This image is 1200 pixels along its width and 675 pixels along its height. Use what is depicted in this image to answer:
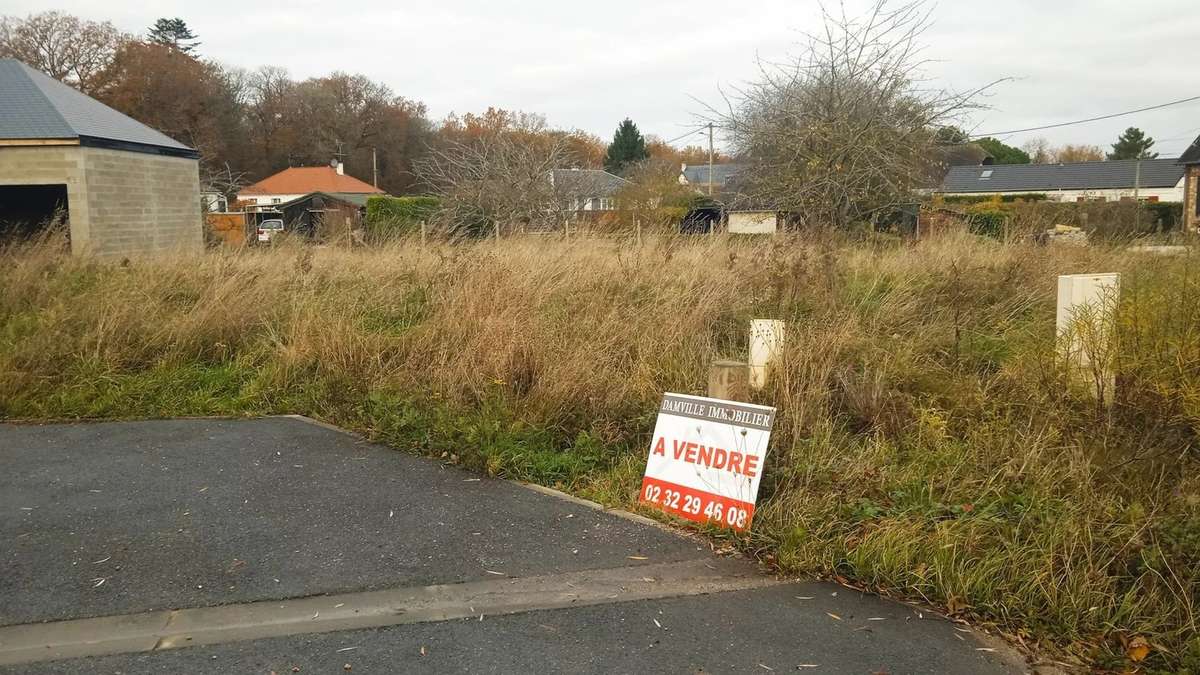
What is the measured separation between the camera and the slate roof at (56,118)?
58.9 ft

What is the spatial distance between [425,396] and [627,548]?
259 centimetres

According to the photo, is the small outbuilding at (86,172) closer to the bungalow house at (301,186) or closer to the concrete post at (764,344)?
the concrete post at (764,344)

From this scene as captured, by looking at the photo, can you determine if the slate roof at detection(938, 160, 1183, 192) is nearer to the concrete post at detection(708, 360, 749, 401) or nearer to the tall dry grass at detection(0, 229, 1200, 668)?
the tall dry grass at detection(0, 229, 1200, 668)

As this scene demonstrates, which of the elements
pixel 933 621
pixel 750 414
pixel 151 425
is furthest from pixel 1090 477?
pixel 151 425

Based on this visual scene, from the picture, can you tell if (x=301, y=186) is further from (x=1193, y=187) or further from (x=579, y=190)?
(x=1193, y=187)

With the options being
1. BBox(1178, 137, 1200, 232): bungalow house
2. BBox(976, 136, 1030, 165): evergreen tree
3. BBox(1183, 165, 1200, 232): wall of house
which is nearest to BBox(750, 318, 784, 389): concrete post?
BBox(1178, 137, 1200, 232): bungalow house

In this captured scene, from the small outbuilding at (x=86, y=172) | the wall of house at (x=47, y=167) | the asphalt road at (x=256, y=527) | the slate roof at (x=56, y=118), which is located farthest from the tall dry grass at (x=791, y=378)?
the slate roof at (x=56, y=118)

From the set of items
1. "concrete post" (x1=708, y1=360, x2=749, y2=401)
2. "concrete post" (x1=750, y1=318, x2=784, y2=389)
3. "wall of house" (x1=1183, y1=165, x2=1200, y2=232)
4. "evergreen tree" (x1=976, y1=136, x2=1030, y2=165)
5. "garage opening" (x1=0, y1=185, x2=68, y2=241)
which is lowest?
"concrete post" (x1=708, y1=360, x2=749, y2=401)

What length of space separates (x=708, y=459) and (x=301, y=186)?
244 feet

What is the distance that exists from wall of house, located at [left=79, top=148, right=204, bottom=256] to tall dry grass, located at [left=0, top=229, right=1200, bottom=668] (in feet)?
28.5

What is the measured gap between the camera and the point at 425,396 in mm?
6254

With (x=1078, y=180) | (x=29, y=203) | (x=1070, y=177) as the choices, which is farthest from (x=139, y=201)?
(x=1070, y=177)

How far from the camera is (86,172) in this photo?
18.0 m

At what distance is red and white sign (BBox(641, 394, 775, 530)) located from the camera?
14.3 feet
